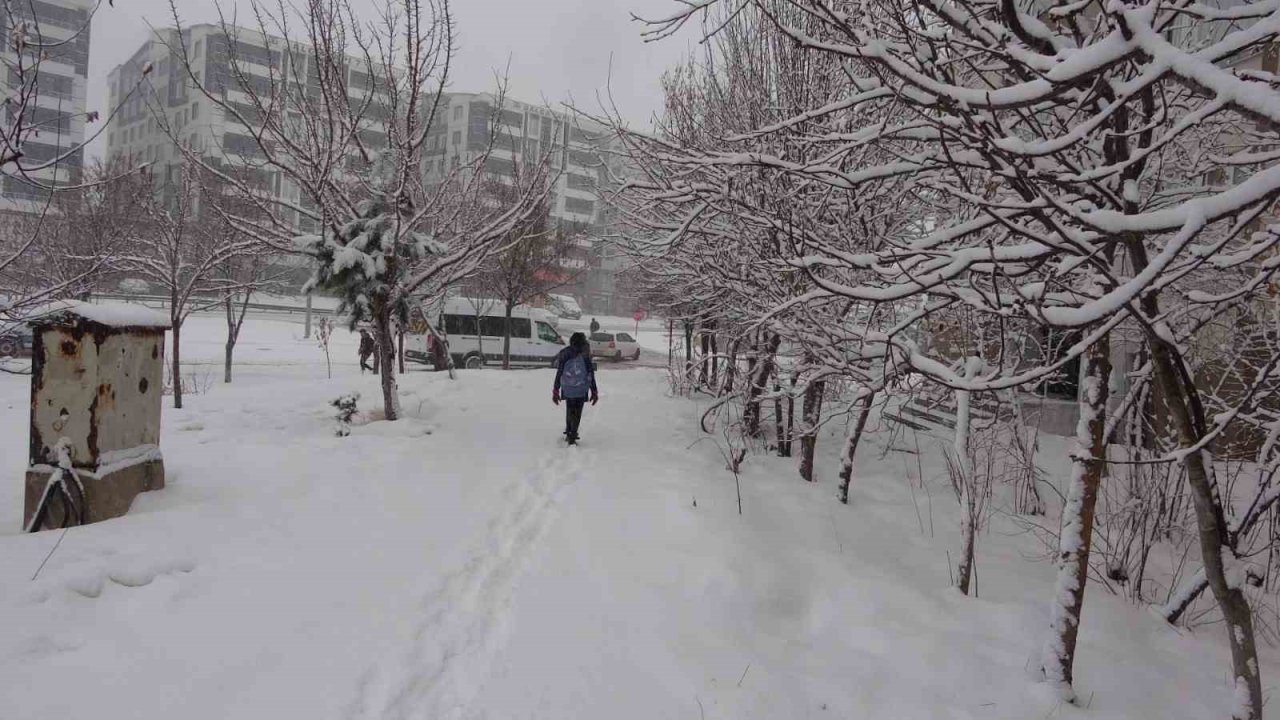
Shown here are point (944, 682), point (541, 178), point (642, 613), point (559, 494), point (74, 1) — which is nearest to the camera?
point (944, 682)

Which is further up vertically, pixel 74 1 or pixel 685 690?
pixel 74 1

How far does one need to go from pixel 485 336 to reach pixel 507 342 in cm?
126

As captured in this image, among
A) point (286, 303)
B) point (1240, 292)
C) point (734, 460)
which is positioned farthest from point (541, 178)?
point (286, 303)

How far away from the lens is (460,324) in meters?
21.0

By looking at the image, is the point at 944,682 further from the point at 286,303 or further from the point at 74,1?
the point at 74,1

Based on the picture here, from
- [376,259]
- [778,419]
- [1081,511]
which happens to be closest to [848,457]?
[778,419]

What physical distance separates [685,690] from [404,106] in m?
9.19

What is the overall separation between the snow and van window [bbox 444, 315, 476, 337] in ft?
51.7

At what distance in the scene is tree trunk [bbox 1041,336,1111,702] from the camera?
11.1ft

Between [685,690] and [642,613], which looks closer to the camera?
[685,690]

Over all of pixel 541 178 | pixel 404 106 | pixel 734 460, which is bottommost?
pixel 734 460

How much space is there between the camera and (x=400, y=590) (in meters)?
4.15

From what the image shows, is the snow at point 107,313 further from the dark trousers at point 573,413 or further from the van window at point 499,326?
the van window at point 499,326

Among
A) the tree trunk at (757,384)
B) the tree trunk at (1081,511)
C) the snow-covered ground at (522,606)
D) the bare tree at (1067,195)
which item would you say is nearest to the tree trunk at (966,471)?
the snow-covered ground at (522,606)
